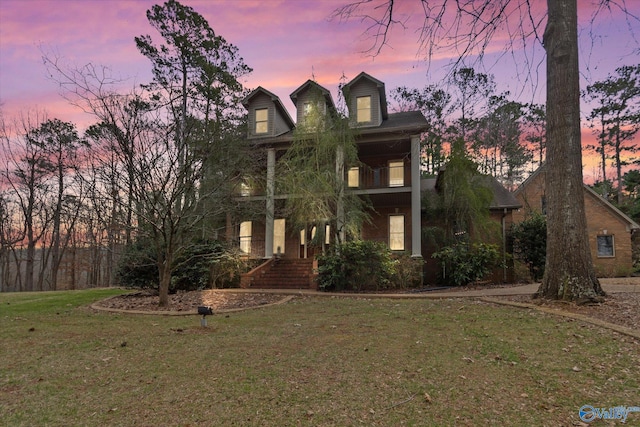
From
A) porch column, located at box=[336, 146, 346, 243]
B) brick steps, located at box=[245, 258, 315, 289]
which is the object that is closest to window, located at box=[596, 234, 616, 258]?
porch column, located at box=[336, 146, 346, 243]

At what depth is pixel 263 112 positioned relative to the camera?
1725 cm

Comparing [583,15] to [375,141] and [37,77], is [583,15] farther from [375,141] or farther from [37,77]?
[37,77]

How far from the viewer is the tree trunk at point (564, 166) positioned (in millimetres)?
6598

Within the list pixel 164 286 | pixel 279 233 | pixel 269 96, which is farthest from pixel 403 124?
pixel 164 286

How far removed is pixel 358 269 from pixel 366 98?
28.6 ft

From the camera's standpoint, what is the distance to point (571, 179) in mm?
6766

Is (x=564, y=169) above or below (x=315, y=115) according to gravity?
below

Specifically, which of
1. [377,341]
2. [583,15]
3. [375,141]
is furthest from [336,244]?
[583,15]

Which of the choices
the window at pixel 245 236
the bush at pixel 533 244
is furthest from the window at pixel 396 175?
the window at pixel 245 236

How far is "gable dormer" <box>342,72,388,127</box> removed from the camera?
52.2 feet

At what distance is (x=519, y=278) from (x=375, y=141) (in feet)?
26.7

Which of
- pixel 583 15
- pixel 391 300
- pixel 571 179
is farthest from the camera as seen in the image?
pixel 391 300

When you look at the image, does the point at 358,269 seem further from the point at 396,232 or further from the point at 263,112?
the point at 263,112

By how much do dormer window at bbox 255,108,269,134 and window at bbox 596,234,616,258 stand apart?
1869cm
